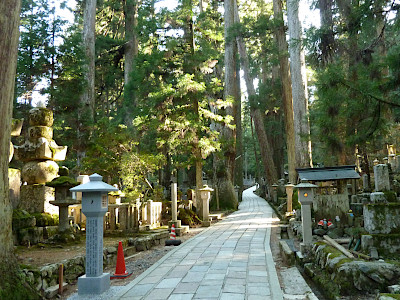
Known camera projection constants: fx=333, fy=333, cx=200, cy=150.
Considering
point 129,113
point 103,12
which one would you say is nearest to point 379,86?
point 129,113

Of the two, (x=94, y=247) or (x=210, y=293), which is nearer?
(x=210, y=293)

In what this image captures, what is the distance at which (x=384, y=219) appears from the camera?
289 inches

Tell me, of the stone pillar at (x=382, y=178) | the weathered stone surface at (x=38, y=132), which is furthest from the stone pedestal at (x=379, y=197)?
the weathered stone surface at (x=38, y=132)

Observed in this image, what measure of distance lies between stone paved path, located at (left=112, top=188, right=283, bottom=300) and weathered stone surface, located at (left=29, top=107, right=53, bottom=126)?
5526 mm

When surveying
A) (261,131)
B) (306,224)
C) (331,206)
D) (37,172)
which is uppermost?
(261,131)

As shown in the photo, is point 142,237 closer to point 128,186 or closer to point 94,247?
point 128,186

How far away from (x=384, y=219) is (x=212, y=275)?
4.32m

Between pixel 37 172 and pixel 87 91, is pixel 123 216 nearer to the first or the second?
pixel 37 172

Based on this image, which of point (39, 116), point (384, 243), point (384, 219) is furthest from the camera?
point (39, 116)

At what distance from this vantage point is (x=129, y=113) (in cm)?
2148

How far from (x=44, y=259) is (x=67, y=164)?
15.0 m

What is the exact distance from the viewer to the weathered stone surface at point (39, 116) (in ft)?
32.0

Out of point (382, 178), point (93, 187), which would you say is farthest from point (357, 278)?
point (93, 187)

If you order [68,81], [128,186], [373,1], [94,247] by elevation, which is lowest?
[94,247]
